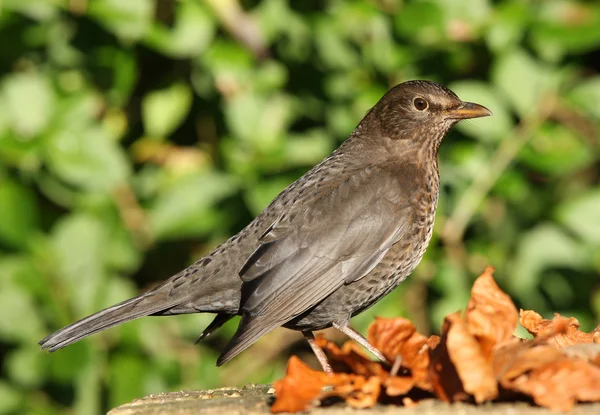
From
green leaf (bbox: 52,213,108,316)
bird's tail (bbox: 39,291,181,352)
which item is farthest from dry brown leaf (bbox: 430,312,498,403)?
green leaf (bbox: 52,213,108,316)

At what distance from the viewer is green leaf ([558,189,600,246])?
5172 millimetres

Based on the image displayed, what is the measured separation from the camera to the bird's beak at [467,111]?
4315 millimetres

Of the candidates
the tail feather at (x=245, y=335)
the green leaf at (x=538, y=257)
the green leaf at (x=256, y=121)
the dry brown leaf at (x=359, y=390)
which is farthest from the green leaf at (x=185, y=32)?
the dry brown leaf at (x=359, y=390)

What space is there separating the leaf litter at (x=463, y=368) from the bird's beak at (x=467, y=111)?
5.20ft

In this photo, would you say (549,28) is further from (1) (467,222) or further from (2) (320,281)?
(2) (320,281)

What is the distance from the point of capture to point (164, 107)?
18.0 feet

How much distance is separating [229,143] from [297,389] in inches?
116

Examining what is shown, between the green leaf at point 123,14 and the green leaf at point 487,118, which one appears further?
the green leaf at point 487,118

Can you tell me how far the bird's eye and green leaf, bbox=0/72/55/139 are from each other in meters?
1.86

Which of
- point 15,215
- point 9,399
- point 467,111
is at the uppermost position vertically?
point 467,111

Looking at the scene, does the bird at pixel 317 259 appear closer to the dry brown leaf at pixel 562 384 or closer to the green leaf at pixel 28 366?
the dry brown leaf at pixel 562 384

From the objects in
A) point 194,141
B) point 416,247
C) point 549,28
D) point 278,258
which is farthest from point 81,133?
point 549,28

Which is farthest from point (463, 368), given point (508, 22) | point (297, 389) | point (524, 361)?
point (508, 22)

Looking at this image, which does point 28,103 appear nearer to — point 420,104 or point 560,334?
point 420,104
